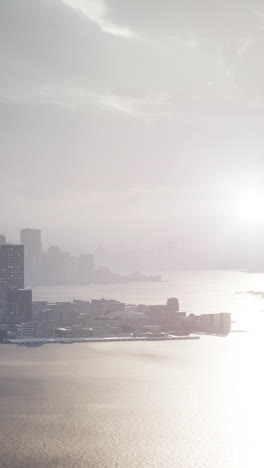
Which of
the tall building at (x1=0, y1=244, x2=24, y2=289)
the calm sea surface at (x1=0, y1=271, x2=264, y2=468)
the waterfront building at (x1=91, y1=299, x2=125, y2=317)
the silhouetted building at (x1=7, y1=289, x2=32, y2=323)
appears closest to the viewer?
the calm sea surface at (x1=0, y1=271, x2=264, y2=468)

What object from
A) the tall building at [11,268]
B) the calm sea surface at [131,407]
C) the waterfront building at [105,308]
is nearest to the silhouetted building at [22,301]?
the waterfront building at [105,308]

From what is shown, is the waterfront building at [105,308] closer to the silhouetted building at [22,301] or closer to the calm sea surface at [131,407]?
the silhouetted building at [22,301]

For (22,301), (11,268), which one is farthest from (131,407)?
(11,268)

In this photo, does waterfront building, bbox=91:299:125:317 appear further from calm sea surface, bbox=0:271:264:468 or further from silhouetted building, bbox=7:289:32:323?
calm sea surface, bbox=0:271:264:468

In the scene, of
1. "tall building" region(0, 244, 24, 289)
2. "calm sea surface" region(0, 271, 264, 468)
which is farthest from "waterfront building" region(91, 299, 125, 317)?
"tall building" region(0, 244, 24, 289)

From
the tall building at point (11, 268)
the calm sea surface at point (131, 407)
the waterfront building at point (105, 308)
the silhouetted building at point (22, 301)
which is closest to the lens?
the calm sea surface at point (131, 407)
